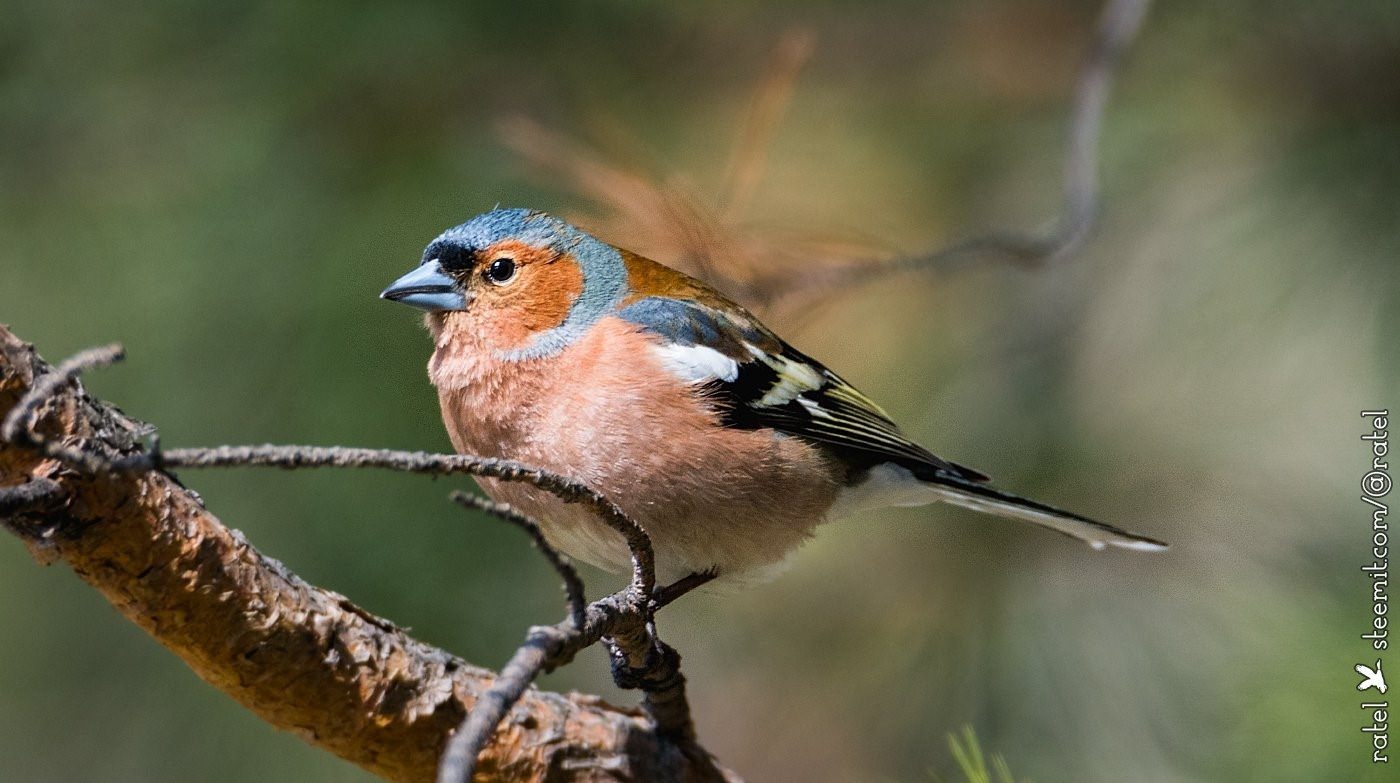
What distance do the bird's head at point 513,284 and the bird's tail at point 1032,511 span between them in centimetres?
94

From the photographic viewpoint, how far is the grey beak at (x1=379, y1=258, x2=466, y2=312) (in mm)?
2645

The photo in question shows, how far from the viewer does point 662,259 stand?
3.17 metres

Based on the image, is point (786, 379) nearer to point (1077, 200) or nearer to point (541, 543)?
point (1077, 200)

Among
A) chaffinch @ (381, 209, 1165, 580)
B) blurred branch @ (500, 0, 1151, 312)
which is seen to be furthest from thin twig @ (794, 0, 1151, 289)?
chaffinch @ (381, 209, 1165, 580)

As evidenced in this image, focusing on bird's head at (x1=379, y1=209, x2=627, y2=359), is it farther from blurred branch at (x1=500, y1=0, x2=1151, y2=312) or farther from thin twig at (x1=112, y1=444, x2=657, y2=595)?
thin twig at (x1=112, y1=444, x2=657, y2=595)

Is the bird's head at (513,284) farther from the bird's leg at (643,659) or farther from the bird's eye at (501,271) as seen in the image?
the bird's leg at (643,659)

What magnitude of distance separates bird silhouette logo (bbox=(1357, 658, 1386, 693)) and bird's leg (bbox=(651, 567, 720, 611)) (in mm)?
1225

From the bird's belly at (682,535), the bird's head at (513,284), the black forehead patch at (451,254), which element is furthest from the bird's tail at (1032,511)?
the black forehead patch at (451,254)

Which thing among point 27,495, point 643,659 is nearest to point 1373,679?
point 643,659

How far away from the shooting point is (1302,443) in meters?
4.34

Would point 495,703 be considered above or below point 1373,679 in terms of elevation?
below

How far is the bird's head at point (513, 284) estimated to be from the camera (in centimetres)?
268

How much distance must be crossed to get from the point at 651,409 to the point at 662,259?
0.74m

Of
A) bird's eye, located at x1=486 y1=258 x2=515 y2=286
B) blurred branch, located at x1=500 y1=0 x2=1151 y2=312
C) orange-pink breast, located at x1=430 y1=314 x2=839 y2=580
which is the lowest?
orange-pink breast, located at x1=430 y1=314 x2=839 y2=580
